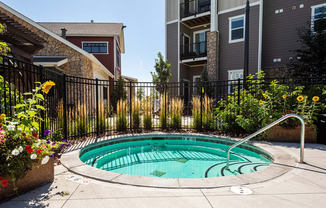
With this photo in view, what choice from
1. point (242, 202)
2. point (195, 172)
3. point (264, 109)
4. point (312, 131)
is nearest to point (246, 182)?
point (242, 202)

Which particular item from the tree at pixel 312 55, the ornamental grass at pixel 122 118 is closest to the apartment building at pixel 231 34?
the tree at pixel 312 55

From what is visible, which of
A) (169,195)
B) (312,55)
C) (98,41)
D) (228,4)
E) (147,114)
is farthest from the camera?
(98,41)

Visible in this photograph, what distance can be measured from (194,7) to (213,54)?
14.5 ft

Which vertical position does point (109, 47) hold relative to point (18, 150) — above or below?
above

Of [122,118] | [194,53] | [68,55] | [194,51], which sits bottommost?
[122,118]

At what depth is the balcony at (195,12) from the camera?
11724 millimetres

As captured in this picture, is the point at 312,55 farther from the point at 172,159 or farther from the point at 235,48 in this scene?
the point at 172,159

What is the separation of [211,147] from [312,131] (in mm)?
2528

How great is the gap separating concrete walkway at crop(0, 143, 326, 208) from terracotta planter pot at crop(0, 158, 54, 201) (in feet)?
0.26

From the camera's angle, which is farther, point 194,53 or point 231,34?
point 194,53

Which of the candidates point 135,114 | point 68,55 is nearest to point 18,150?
point 135,114

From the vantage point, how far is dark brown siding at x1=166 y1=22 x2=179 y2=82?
1265 centimetres

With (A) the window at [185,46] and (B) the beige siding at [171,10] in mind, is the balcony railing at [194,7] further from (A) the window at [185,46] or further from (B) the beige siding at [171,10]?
(A) the window at [185,46]

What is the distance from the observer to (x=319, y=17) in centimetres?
851
